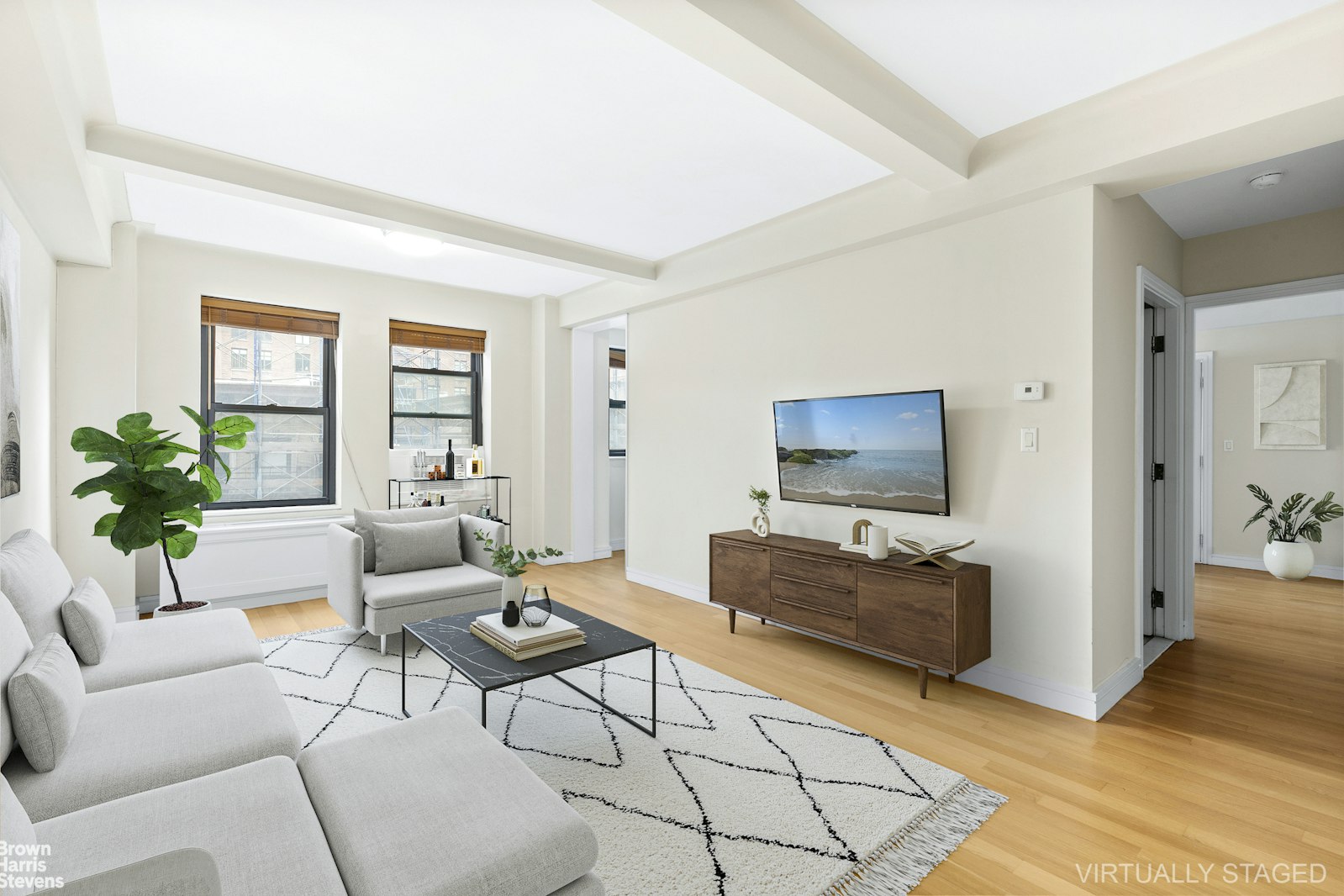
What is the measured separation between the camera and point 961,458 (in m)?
3.34

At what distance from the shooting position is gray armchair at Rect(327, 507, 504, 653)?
358 centimetres

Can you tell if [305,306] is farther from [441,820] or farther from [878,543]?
[441,820]

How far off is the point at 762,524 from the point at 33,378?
391 centimetres

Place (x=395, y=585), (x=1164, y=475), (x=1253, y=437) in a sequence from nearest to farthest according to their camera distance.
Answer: (x=395, y=585) < (x=1164, y=475) < (x=1253, y=437)

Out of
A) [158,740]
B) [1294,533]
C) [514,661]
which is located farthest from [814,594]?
[1294,533]

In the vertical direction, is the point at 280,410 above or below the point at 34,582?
above

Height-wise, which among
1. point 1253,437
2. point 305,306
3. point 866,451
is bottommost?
point 866,451

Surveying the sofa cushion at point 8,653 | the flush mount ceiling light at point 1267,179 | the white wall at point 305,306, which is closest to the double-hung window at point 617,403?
the white wall at point 305,306

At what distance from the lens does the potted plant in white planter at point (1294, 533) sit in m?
5.38

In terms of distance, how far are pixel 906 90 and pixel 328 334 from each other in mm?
4606

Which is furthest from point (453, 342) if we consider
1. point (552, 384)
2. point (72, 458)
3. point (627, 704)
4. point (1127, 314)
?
point (1127, 314)

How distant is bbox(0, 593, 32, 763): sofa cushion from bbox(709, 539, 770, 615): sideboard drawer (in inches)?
123

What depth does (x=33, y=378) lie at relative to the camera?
3.22 meters

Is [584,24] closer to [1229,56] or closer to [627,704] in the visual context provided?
Result: [1229,56]
